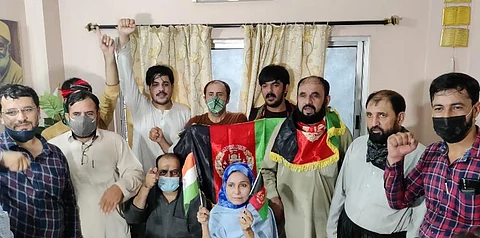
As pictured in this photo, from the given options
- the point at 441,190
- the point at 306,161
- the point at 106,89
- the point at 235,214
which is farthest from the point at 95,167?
the point at 441,190

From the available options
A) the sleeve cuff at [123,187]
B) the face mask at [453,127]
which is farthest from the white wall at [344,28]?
the face mask at [453,127]

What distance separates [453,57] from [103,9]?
181 cm

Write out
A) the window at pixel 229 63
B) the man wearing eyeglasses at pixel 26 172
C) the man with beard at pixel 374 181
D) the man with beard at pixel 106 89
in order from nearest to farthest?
the man wearing eyeglasses at pixel 26 172
the man with beard at pixel 374 181
the man with beard at pixel 106 89
the window at pixel 229 63

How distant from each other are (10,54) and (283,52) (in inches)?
48.9

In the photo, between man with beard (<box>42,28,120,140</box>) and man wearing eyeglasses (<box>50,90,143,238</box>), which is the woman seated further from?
man with beard (<box>42,28,120,140</box>)

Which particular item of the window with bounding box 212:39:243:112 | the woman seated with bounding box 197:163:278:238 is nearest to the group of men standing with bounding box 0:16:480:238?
the woman seated with bounding box 197:163:278:238

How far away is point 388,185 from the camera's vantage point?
1.20 m

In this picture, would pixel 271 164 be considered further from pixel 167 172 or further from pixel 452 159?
pixel 452 159

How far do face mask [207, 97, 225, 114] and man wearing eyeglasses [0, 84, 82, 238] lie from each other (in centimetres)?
72

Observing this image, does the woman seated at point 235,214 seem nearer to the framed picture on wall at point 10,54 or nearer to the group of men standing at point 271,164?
the group of men standing at point 271,164

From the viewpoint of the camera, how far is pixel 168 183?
4.96 ft

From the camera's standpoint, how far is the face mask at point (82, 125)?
4.32 feet

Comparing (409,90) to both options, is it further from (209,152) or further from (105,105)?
(105,105)

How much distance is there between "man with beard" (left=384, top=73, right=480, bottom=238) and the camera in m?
1.07
